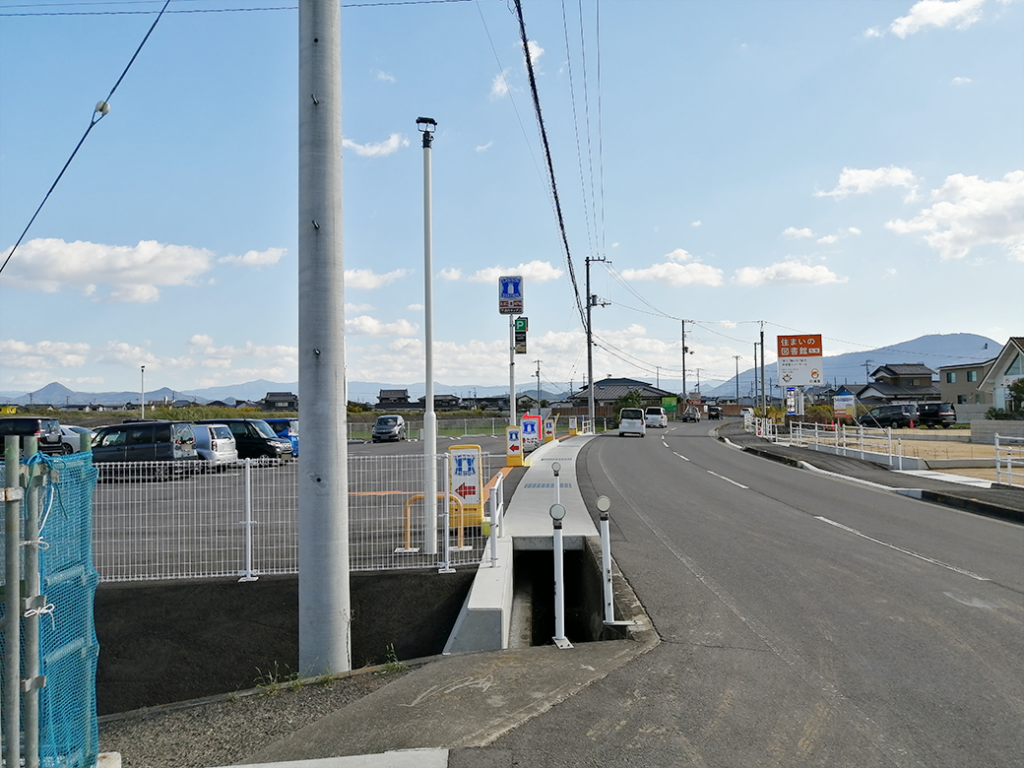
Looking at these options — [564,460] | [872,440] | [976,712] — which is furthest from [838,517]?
[872,440]

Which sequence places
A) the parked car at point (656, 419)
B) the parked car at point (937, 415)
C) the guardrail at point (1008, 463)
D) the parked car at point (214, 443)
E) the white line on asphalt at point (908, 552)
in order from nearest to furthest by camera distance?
the white line on asphalt at point (908, 552) → the guardrail at point (1008, 463) → the parked car at point (214, 443) → the parked car at point (937, 415) → the parked car at point (656, 419)

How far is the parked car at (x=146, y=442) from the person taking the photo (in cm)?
1995

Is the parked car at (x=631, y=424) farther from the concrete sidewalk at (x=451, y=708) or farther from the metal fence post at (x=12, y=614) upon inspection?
the metal fence post at (x=12, y=614)

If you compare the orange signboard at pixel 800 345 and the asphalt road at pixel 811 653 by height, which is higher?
the orange signboard at pixel 800 345

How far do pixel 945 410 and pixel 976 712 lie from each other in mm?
60712

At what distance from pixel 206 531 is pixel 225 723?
186 inches

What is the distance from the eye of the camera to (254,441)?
26.0 meters

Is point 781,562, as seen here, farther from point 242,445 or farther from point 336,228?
point 242,445

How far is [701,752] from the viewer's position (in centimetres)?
416

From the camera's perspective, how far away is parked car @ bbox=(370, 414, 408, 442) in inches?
1674

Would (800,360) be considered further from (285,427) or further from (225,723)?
(225,723)

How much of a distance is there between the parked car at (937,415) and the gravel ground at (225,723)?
61.6m

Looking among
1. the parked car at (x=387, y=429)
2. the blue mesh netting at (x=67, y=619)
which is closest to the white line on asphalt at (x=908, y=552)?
the blue mesh netting at (x=67, y=619)

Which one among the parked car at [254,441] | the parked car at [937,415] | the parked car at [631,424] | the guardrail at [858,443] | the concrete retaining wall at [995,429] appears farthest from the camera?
the parked car at [937,415]
